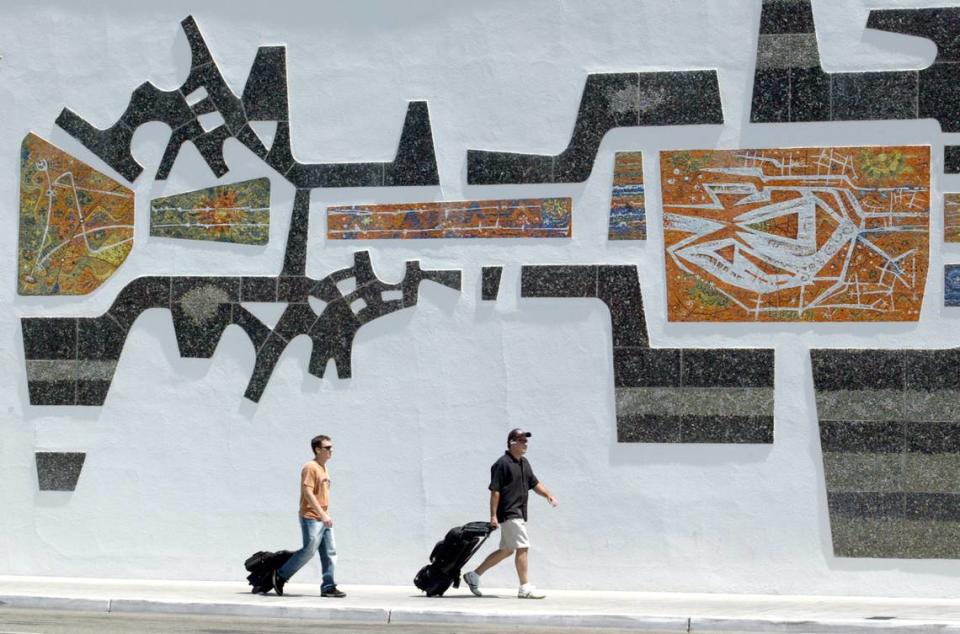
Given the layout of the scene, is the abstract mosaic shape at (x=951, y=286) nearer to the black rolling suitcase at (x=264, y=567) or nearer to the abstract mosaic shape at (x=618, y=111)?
the abstract mosaic shape at (x=618, y=111)

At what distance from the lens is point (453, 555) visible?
613 inches

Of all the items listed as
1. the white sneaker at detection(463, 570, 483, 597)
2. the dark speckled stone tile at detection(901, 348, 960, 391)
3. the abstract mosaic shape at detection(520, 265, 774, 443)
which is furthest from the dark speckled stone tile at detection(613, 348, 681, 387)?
the white sneaker at detection(463, 570, 483, 597)

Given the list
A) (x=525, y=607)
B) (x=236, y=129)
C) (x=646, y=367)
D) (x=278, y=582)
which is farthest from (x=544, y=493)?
(x=236, y=129)

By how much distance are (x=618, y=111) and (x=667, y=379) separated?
8.65ft

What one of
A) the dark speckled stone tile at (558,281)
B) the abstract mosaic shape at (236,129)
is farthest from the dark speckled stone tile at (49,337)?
the dark speckled stone tile at (558,281)

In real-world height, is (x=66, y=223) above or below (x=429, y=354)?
above

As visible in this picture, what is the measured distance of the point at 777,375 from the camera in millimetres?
16031

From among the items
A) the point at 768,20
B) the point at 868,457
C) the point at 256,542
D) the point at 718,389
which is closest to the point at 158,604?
the point at 256,542

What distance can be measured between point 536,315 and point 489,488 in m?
1.82

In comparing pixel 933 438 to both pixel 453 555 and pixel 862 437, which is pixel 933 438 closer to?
pixel 862 437

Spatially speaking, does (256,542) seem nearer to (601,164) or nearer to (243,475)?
(243,475)

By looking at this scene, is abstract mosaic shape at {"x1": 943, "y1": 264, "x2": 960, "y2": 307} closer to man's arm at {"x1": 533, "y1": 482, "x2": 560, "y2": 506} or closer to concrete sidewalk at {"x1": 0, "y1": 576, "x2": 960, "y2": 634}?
concrete sidewalk at {"x1": 0, "y1": 576, "x2": 960, "y2": 634}

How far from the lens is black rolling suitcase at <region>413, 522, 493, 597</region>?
1555 centimetres

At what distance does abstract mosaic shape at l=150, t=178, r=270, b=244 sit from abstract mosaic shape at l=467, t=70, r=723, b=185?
8.24ft
